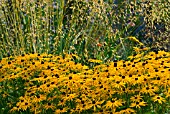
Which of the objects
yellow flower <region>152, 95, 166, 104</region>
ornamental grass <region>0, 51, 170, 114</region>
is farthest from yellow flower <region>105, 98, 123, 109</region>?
yellow flower <region>152, 95, 166, 104</region>

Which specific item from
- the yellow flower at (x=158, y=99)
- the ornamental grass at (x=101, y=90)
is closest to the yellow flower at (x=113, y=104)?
the ornamental grass at (x=101, y=90)

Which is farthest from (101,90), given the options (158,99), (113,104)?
(158,99)

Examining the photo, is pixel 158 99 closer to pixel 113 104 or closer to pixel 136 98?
pixel 136 98

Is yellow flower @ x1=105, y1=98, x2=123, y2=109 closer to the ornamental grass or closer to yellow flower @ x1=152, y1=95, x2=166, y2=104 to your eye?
the ornamental grass

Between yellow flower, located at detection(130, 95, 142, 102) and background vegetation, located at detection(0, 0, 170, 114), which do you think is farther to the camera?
background vegetation, located at detection(0, 0, 170, 114)

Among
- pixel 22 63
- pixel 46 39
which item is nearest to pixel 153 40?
pixel 46 39

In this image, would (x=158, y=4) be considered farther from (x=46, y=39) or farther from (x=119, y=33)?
(x=46, y=39)

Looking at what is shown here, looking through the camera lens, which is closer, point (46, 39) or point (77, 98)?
point (77, 98)

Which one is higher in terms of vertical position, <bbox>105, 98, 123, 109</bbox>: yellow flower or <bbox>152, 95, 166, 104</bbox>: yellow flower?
<bbox>152, 95, 166, 104</bbox>: yellow flower

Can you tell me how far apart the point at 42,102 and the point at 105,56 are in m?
2.25

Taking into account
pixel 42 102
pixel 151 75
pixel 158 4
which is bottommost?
pixel 42 102

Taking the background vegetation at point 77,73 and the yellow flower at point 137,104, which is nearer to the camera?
the yellow flower at point 137,104

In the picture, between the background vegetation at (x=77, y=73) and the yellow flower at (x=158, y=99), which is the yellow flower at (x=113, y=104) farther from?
the yellow flower at (x=158, y=99)

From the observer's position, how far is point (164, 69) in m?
4.02
